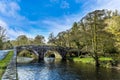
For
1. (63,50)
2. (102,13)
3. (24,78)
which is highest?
(102,13)

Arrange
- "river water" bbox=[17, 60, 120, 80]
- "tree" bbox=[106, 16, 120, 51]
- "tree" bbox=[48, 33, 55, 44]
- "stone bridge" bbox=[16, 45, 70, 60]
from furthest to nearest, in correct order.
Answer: "tree" bbox=[48, 33, 55, 44] < "stone bridge" bbox=[16, 45, 70, 60] < "tree" bbox=[106, 16, 120, 51] < "river water" bbox=[17, 60, 120, 80]

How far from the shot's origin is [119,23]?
50844 mm

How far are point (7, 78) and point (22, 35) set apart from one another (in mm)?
138911

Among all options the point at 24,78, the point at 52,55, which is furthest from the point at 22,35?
the point at 24,78

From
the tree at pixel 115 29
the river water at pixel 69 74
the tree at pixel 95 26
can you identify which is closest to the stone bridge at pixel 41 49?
the tree at pixel 95 26

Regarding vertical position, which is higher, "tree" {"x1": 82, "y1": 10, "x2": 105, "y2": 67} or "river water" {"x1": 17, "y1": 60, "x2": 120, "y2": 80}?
"tree" {"x1": 82, "y1": 10, "x2": 105, "y2": 67}

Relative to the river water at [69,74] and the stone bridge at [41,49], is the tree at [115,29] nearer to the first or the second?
the river water at [69,74]

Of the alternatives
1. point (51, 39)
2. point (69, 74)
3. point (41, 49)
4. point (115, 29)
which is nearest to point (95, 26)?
point (115, 29)

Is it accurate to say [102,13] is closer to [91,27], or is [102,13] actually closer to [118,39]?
[91,27]

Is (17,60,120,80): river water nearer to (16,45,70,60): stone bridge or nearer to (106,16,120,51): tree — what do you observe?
(106,16,120,51): tree

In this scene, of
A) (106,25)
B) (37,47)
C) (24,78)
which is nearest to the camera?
(24,78)

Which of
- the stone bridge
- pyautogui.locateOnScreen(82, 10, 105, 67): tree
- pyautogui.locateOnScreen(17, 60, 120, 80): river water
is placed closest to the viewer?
pyautogui.locateOnScreen(17, 60, 120, 80): river water

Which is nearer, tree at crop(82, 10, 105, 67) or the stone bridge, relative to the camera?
tree at crop(82, 10, 105, 67)

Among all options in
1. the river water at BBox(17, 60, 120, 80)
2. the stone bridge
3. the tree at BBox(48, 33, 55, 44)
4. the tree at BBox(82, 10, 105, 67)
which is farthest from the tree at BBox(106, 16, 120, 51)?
the tree at BBox(48, 33, 55, 44)
